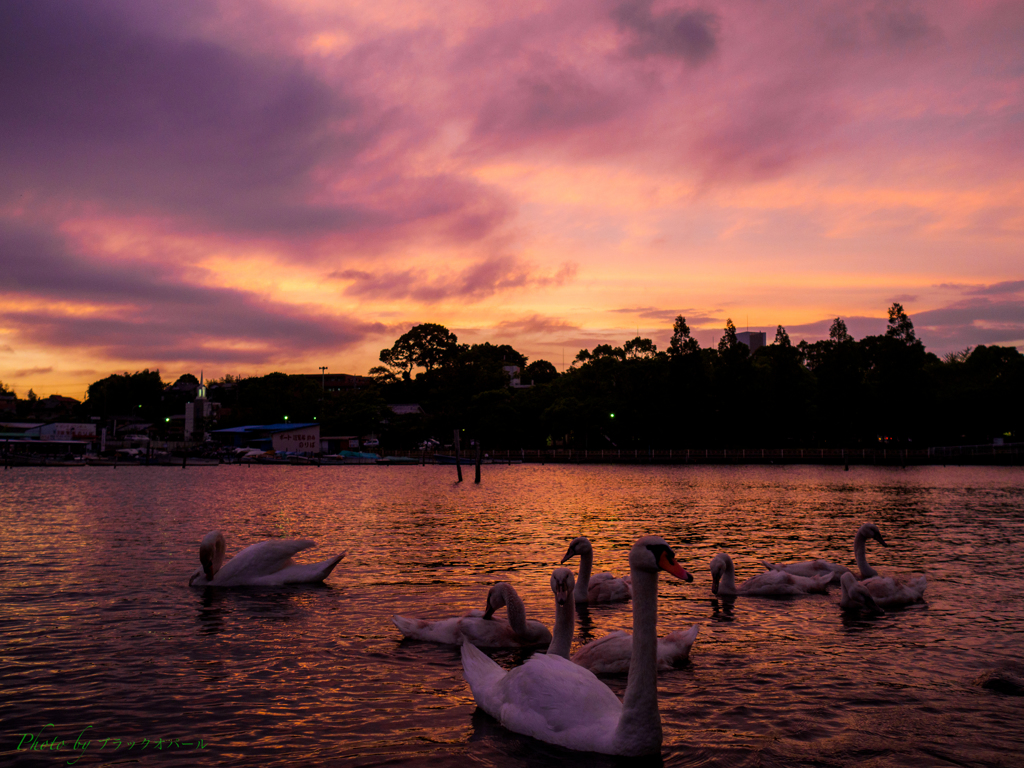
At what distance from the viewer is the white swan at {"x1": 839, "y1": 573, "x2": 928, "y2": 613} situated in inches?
432

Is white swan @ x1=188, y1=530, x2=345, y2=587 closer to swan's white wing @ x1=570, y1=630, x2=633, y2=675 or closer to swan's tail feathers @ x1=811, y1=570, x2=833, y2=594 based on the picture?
swan's white wing @ x1=570, y1=630, x2=633, y2=675

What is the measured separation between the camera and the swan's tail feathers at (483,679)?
6.35 meters

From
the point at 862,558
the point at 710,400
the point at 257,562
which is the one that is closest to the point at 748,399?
the point at 710,400

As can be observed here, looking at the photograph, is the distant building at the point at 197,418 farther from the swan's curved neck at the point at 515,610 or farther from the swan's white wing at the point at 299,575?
the swan's curved neck at the point at 515,610

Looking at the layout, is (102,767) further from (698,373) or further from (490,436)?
(490,436)

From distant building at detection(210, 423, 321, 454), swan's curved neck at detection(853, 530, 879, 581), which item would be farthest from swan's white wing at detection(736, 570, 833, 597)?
distant building at detection(210, 423, 321, 454)

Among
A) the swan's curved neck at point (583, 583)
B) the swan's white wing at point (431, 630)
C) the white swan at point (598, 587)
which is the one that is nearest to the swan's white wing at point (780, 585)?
the white swan at point (598, 587)

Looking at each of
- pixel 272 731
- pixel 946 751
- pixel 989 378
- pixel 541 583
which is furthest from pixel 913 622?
pixel 989 378

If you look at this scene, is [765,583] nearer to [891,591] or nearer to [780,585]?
[780,585]

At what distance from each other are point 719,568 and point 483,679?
265 inches

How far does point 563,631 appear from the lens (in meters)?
7.52

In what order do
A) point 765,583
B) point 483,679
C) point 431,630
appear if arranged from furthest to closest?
1. point 765,583
2. point 431,630
3. point 483,679

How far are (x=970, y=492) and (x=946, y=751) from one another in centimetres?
4018

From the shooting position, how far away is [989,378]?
110 metres
